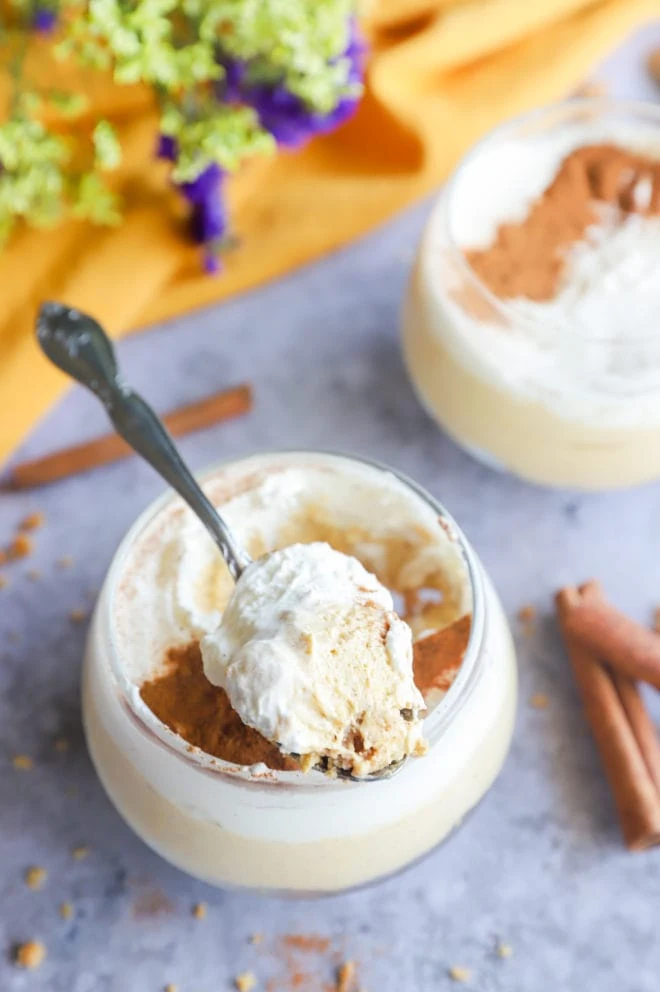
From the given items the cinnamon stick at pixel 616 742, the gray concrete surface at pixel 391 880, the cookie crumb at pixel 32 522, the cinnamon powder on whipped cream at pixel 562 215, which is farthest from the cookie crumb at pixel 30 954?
the cinnamon powder on whipped cream at pixel 562 215

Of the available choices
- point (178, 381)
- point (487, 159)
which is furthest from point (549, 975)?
point (487, 159)

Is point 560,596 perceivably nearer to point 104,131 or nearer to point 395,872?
point 395,872

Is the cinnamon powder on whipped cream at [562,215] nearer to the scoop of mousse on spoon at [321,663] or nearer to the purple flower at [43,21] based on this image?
the scoop of mousse on spoon at [321,663]

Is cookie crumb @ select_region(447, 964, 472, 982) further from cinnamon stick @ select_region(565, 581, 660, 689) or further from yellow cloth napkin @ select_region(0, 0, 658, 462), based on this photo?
yellow cloth napkin @ select_region(0, 0, 658, 462)

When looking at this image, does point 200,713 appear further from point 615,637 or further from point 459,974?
point 615,637

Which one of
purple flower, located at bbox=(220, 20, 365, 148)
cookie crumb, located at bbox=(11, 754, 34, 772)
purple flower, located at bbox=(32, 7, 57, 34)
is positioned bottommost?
cookie crumb, located at bbox=(11, 754, 34, 772)

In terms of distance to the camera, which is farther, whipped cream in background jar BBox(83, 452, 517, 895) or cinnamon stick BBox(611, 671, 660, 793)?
cinnamon stick BBox(611, 671, 660, 793)

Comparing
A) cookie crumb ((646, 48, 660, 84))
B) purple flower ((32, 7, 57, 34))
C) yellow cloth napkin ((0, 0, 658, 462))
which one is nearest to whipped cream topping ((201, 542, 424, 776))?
yellow cloth napkin ((0, 0, 658, 462))
